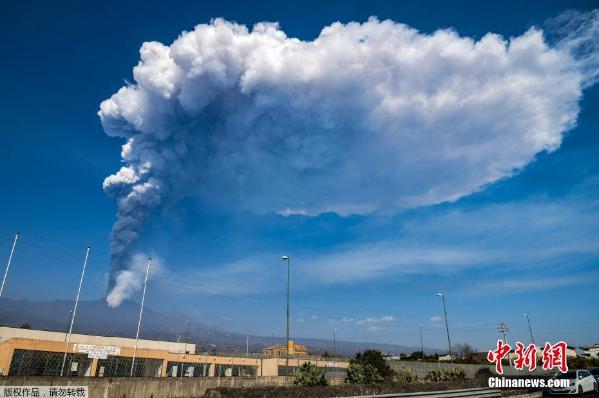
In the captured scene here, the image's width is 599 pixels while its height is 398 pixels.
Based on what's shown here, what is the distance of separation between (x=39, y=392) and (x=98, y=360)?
143 feet

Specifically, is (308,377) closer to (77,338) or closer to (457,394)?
(457,394)

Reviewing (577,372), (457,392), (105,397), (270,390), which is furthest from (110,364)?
(577,372)

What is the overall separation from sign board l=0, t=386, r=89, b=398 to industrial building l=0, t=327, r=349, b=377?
880 inches

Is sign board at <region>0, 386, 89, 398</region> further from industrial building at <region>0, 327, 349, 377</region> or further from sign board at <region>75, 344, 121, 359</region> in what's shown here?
sign board at <region>75, 344, 121, 359</region>

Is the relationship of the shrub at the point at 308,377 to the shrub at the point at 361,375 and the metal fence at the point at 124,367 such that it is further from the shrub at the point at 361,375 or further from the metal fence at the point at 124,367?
the metal fence at the point at 124,367

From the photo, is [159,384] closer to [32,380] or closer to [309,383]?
[32,380]

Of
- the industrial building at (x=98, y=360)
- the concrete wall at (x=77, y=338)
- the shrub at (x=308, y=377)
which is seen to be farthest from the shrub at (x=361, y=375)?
the concrete wall at (x=77, y=338)

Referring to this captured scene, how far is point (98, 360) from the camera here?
160ft

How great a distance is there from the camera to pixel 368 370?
23.6 m

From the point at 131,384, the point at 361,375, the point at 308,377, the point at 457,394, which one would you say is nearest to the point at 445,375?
the point at 361,375

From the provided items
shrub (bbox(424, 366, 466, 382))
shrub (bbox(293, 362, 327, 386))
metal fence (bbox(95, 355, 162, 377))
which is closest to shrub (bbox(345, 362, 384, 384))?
shrub (bbox(293, 362, 327, 386))

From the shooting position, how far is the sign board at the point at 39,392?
11289 mm

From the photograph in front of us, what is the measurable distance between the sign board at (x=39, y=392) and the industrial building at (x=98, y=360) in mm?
22356

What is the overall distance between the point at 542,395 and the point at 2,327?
59.8 meters
